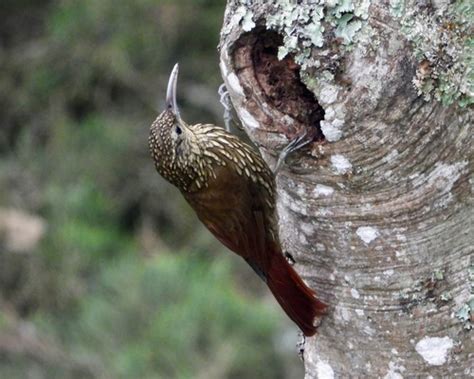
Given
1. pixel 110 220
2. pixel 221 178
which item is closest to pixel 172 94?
pixel 221 178

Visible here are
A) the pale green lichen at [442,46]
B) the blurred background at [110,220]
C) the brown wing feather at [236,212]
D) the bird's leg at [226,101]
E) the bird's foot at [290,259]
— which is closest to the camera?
the pale green lichen at [442,46]

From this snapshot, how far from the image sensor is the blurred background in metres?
4.46

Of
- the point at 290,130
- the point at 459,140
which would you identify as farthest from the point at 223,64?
the point at 459,140

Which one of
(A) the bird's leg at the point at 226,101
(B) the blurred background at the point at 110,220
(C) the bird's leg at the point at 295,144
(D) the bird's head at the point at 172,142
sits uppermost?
(C) the bird's leg at the point at 295,144

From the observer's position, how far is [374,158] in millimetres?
2166

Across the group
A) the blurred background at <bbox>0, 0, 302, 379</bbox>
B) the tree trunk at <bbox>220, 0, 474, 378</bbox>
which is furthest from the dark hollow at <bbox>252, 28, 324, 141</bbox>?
the blurred background at <bbox>0, 0, 302, 379</bbox>

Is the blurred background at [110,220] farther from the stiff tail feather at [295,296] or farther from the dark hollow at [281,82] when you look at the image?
the dark hollow at [281,82]

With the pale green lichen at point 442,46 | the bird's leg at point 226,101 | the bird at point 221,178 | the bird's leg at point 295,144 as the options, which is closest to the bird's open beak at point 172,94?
the bird at point 221,178

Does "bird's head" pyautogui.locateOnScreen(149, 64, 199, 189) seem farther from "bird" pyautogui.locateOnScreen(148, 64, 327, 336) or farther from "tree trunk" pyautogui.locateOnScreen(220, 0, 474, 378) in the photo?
"tree trunk" pyautogui.locateOnScreen(220, 0, 474, 378)

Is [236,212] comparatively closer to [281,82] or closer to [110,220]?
[281,82]

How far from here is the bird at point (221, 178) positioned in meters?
2.98

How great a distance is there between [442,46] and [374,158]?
0.27m

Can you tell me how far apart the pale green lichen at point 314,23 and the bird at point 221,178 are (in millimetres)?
780

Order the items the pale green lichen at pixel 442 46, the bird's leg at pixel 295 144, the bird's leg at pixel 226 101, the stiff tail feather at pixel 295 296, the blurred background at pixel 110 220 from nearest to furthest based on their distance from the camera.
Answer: the pale green lichen at pixel 442 46
the bird's leg at pixel 295 144
the stiff tail feather at pixel 295 296
the bird's leg at pixel 226 101
the blurred background at pixel 110 220
